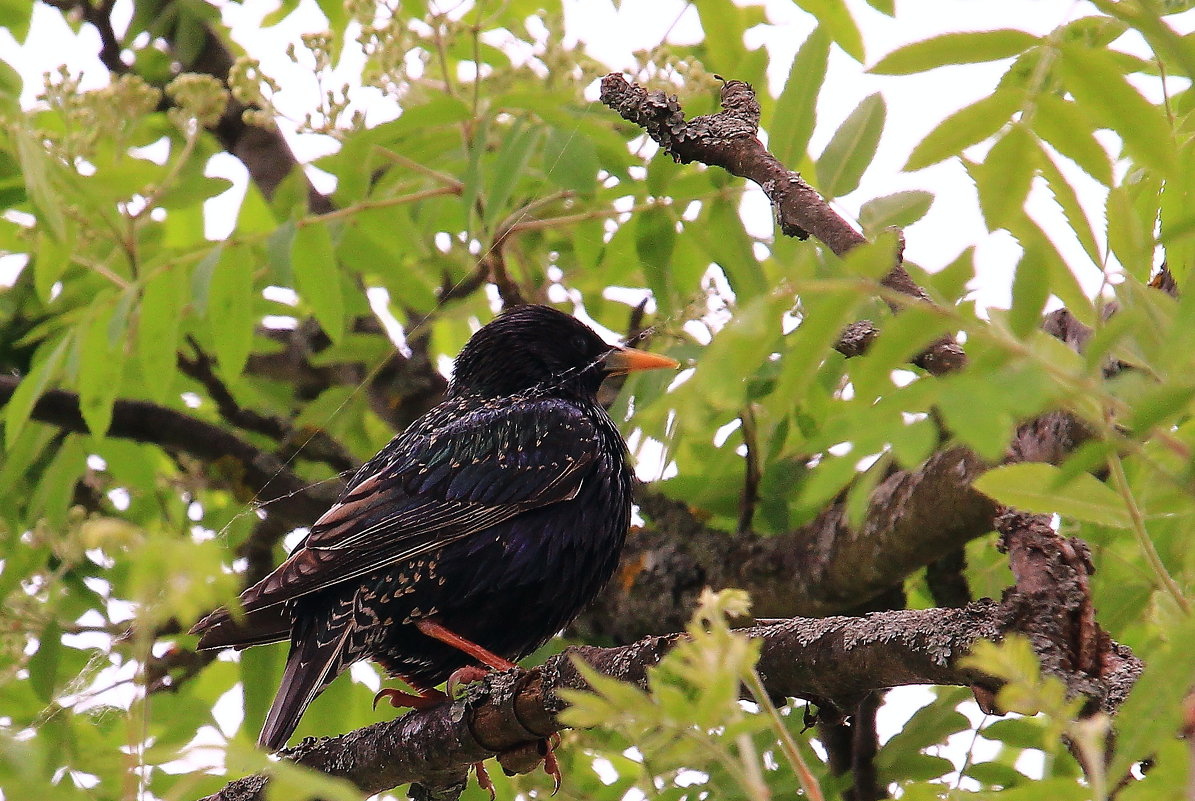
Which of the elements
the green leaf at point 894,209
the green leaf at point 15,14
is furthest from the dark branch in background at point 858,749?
the green leaf at point 15,14

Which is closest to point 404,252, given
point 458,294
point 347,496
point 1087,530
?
point 458,294

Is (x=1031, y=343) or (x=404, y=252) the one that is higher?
(x=404, y=252)

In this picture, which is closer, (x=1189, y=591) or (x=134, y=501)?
(x=1189, y=591)

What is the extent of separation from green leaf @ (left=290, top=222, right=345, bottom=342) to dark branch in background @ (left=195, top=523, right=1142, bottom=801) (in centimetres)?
A: 117

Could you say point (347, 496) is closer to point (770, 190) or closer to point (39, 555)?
point (39, 555)

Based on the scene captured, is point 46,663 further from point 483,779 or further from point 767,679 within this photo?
point 767,679

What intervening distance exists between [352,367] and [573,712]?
3993mm

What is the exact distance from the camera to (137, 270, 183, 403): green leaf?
3.58 meters

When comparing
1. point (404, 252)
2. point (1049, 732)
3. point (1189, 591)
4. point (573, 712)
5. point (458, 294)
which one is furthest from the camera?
point (458, 294)

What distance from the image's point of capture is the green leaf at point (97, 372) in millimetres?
3500

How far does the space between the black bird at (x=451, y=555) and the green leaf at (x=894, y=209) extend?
115 cm

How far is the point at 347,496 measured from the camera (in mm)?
3867

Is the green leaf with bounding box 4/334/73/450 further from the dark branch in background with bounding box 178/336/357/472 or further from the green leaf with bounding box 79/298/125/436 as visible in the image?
the dark branch in background with bounding box 178/336/357/472

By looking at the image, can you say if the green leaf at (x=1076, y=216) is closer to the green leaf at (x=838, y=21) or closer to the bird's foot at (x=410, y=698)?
the green leaf at (x=838, y=21)
